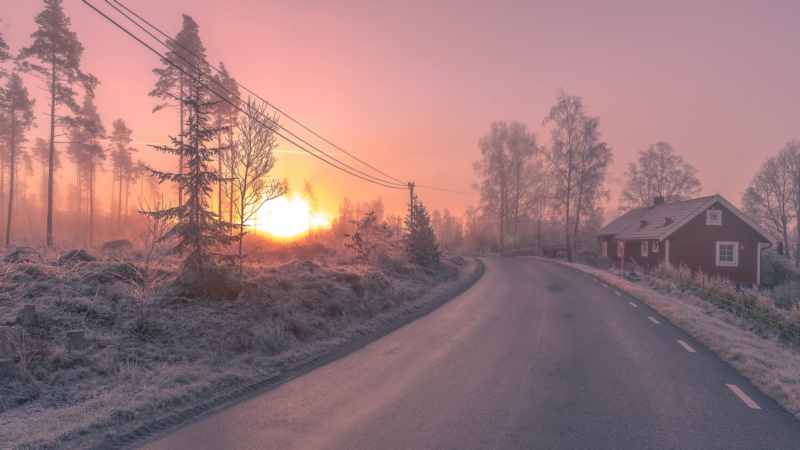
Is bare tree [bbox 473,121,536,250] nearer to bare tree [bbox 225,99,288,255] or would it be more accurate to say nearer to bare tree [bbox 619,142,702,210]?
bare tree [bbox 619,142,702,210]

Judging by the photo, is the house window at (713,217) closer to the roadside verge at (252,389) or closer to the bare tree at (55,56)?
the roadside verge at (252,389)

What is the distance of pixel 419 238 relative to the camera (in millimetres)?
25609

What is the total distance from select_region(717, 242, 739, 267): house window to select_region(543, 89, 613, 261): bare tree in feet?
39.4

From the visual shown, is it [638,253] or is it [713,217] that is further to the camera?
[638,253]

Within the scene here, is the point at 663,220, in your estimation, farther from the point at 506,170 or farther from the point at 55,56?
the point at 55,56

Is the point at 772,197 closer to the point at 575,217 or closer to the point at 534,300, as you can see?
the point at 575,217

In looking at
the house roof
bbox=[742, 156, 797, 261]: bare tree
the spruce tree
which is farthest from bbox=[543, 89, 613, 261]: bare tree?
the spruce tree

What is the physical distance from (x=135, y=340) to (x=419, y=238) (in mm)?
18465

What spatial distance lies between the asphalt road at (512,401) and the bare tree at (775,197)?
152 feet

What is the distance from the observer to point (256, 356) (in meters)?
8.44

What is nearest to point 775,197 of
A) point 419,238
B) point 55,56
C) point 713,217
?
point 713,217

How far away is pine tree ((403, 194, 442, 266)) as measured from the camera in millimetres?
25281

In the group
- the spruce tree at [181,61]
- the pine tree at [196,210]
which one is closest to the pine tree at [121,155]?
the spruce tree at [181,61]

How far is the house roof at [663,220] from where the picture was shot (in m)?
34.3
